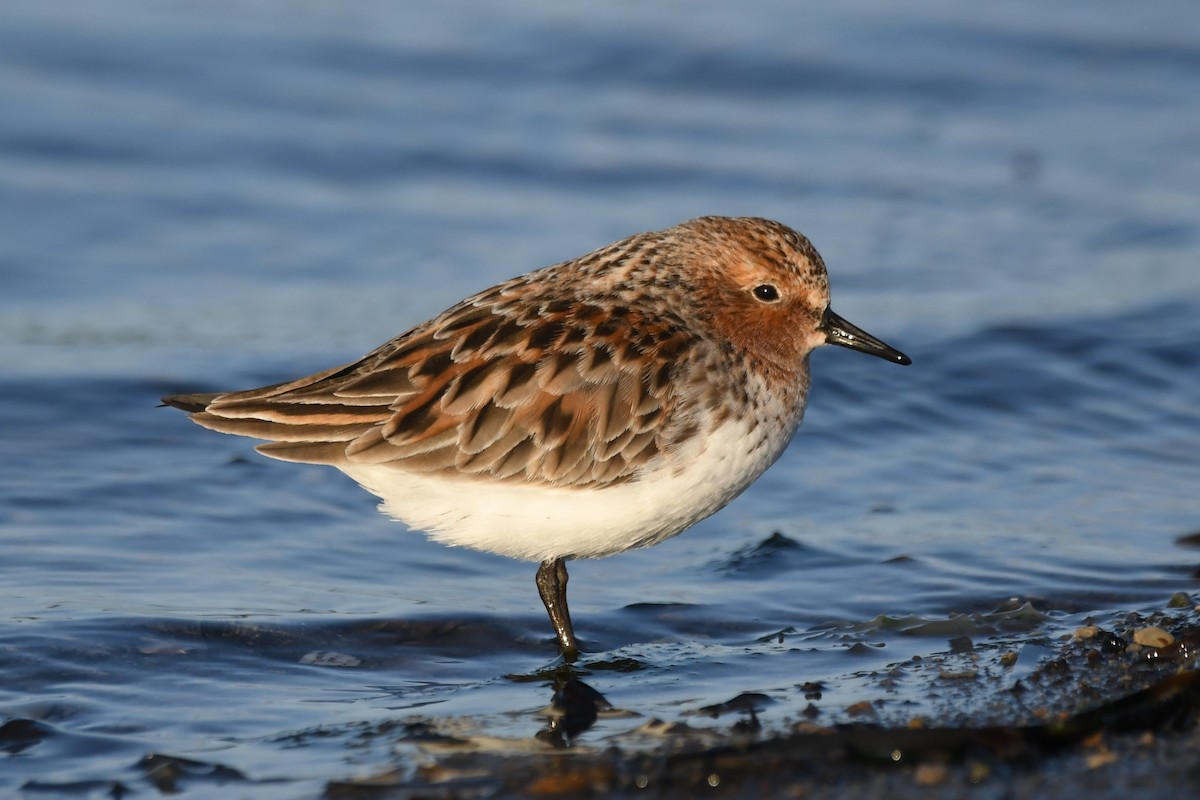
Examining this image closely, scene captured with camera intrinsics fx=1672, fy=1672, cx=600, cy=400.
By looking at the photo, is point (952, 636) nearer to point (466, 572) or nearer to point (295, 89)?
point (466, 572)

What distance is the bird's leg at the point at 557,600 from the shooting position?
739 centimetres

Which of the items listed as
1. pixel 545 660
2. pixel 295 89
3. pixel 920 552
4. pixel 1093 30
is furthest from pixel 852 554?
pixel 1093 30

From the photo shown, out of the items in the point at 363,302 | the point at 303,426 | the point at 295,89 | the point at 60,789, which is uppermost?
the point at 295,89

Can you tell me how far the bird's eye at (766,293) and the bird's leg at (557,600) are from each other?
1461mm

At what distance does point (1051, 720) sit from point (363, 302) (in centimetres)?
733

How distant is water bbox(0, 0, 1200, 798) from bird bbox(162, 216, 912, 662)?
2.47 feet

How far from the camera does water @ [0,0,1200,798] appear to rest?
23.4 feet

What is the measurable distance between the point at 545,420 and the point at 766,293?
122 centimetres

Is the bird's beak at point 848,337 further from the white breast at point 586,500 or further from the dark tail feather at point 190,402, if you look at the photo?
the dark tail feather at point 190,402

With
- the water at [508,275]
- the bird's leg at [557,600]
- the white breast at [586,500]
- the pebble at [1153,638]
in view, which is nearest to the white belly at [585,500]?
the white breast at [586,500]

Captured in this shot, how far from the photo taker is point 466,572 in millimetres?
8500

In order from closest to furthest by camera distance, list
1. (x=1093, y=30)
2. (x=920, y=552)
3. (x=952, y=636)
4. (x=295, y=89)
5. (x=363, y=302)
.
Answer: (x=952, y=636)
(x=920, y=552)
(x=363, y=302)
(x=295, y=89)
(x=1093, y=30)

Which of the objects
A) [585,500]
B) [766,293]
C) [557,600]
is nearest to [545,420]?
[585,500]

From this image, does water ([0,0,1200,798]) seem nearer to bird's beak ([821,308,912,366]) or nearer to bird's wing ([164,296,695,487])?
bird's wing ([164,296,695,487])
